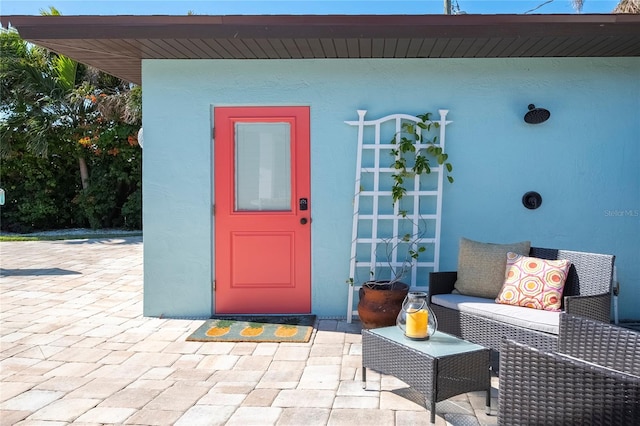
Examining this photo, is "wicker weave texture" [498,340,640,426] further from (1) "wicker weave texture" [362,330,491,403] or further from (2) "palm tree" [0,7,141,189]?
(2) "palm tree" [0,7,141,189]

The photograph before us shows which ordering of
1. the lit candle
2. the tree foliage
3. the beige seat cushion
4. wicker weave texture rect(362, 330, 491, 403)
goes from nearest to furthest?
wicker weave texture rect(362, 330, 491, 403) < the lit candle < the beige seat cushion < the tree foliage

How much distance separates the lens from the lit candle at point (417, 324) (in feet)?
9.47

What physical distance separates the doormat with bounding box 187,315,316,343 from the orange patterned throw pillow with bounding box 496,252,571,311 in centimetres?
162

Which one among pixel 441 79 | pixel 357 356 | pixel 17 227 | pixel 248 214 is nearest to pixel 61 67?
pixel 17 227

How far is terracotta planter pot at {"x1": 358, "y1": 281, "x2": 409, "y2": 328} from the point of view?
4.07 m

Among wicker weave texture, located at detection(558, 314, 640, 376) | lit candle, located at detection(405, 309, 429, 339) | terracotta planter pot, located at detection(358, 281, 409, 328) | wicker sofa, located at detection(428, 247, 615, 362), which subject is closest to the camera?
wicker weave texture, located at detection(558, 314, 640, 376)

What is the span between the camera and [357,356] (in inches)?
145

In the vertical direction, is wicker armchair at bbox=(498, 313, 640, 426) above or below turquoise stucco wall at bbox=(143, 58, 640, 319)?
below

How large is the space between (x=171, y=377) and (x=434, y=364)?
5.72 ft

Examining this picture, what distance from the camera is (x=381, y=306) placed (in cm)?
407

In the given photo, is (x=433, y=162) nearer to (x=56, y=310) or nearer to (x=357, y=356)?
(x=357, y=356)

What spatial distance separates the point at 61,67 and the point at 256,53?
951 cm

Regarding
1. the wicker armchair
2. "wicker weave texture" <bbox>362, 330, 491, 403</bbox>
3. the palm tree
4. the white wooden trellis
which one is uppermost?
the palm tree

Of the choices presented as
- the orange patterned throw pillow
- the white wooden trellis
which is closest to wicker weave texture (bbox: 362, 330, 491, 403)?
the orange patterned throw pillow
